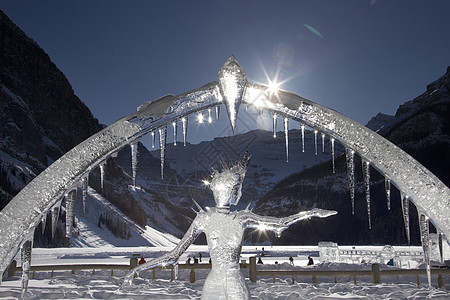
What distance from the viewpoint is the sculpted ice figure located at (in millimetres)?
3848

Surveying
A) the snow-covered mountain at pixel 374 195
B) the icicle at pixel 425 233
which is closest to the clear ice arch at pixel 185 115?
the icicle at pixel 425 233

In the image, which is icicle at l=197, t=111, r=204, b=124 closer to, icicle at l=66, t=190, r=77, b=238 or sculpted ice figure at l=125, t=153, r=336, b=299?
sculpted ice figure at l=125, t=153, r=336, b=299

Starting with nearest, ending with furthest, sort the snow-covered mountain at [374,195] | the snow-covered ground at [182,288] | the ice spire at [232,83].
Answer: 1. the ice spire at [232,83]
2. the snow-covered ground at [182,288]
3. the snow-covered mountain at [374,195]

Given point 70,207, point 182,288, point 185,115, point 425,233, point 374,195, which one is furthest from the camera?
point 374,195

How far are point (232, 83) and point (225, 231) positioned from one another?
5.64ft

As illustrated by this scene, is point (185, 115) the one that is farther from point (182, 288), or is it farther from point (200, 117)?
point (182, 288)

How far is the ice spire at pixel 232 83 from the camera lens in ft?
12.5

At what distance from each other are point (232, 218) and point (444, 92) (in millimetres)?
124000

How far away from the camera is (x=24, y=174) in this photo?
183ft

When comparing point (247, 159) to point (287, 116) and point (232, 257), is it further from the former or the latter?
point (232, 257)

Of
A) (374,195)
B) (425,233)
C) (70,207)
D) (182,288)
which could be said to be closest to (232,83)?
(70,207)

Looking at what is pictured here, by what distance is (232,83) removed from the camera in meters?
3.83

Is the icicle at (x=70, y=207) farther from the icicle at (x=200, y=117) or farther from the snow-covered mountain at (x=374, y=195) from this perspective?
the snow-covered mountain at (x=374, y=195)

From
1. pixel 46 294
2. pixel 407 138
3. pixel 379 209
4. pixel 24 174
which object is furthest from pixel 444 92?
pixel 46 294
